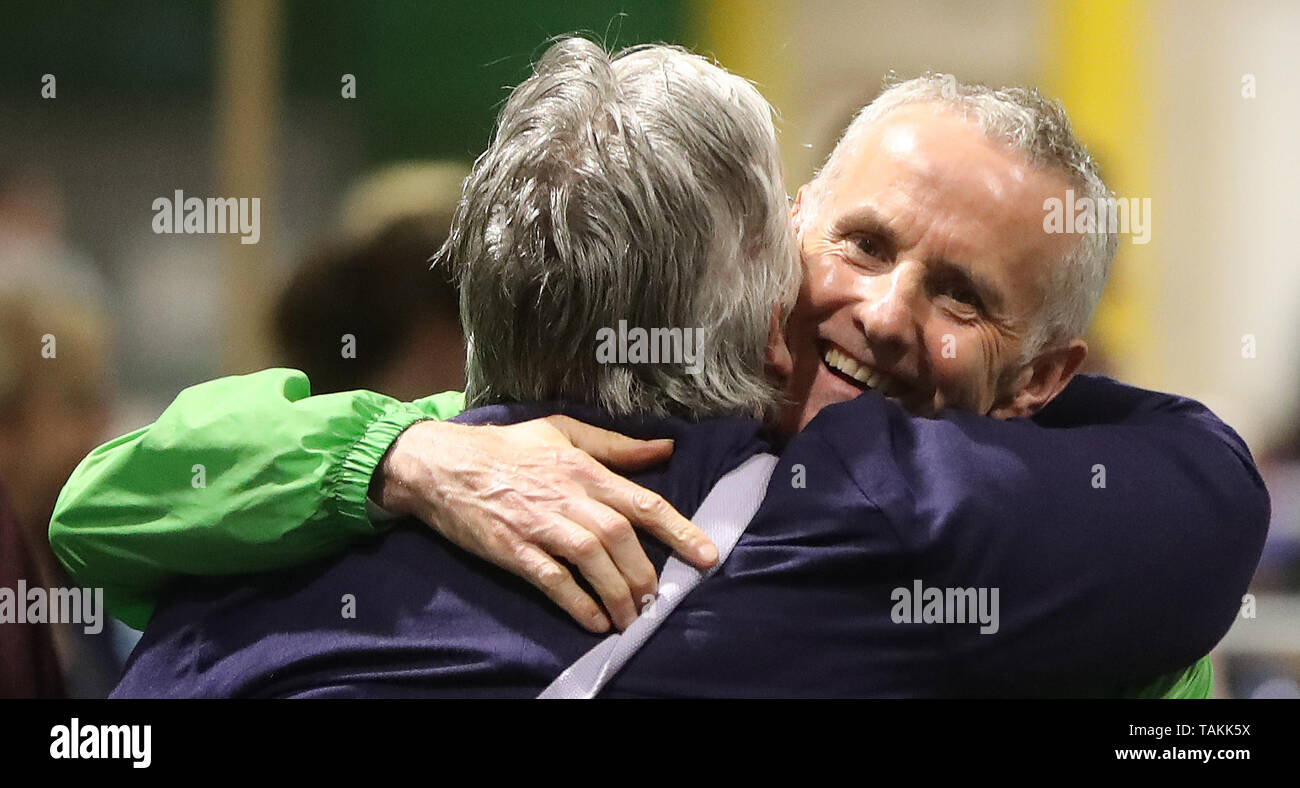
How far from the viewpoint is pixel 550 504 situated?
1.29m

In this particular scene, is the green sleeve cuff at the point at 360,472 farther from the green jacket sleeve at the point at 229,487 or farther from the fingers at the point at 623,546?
the fingers at the point at 623,546

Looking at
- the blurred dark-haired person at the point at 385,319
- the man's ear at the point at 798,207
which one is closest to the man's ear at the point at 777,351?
the man's ear at the point at 798,207

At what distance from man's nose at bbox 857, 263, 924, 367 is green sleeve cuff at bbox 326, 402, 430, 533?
573mm

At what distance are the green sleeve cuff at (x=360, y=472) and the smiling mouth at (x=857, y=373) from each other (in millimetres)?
539

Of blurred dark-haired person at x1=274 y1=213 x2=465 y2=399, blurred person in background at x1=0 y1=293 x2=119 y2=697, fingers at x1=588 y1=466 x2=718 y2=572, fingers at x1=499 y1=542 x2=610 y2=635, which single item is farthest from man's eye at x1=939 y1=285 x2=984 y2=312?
blurred person in background at x1=0 y1=293 x2=119 y2=697

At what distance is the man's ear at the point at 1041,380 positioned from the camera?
68.1 inches

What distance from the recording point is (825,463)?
1.30m

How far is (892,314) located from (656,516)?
0.46 metres

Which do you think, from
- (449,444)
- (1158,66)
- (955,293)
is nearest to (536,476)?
(449,444)

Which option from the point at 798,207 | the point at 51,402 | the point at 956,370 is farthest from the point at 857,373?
the point at 51,402

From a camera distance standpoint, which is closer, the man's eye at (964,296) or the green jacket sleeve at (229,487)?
the green jacket sleeve at (229,487)

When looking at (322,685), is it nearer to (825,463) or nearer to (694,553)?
(694,553)

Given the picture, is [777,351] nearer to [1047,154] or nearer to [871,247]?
[871,247]
